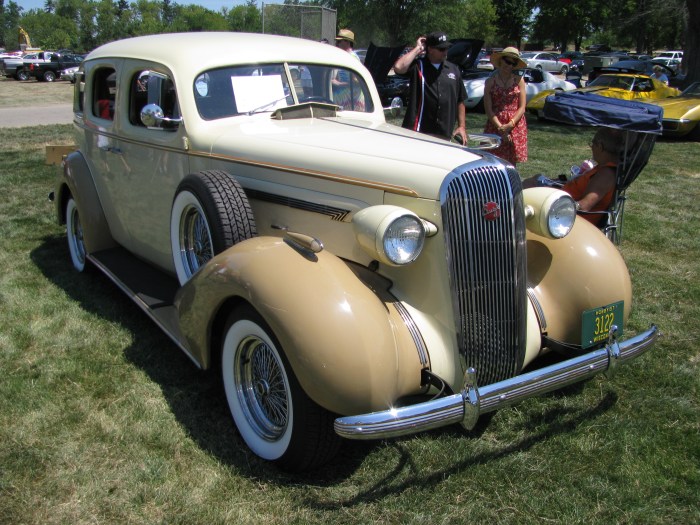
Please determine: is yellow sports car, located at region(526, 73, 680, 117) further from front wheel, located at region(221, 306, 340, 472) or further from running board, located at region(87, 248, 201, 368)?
front wheel, located at region(221, 306, 340, 472)

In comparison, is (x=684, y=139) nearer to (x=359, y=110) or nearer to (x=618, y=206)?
(x=618, y=206)

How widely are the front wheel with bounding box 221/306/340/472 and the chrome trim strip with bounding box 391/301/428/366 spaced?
0.46m

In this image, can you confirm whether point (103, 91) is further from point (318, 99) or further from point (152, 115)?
point (318, 99)

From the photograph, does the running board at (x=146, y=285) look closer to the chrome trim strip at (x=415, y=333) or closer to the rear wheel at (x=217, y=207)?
the rear wheel at (x=217, y=207)

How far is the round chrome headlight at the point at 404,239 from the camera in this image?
2.51 metres

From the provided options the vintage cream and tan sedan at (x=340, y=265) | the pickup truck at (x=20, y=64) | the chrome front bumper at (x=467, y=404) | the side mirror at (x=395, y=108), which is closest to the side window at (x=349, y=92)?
the vintage cream and tan sedan at (x=340, y=265)

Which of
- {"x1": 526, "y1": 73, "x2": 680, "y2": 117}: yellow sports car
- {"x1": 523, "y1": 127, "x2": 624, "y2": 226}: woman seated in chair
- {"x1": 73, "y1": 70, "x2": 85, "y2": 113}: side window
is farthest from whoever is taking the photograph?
{"x1": 526, "y1": 73, "x2": 680, "y2": 117}: yellow sports car

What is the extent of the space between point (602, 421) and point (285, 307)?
179 cm

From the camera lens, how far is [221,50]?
3.85 m

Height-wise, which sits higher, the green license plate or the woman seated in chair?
the woman seated in chair

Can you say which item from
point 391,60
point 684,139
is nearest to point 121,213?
point 391,60

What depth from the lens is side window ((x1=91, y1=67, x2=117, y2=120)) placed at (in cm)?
468

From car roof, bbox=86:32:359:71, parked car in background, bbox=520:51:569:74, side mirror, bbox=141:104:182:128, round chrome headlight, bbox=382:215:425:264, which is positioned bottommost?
round chrome headlight, bbox=382:215:425:264

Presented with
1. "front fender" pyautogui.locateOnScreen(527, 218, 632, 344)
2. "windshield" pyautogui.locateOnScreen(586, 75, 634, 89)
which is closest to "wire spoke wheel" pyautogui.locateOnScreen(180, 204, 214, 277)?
"front fender" pyautogui.locateOnScreen(527, 218, 632, 344)
